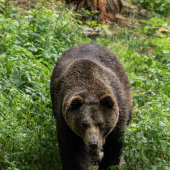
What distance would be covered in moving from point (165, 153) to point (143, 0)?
10358mm

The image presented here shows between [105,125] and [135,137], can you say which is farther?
[135,137]

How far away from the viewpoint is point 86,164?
463 centimetres

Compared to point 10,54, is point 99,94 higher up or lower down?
higher up

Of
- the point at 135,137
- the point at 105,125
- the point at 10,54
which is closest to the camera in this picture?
the point at 105,125

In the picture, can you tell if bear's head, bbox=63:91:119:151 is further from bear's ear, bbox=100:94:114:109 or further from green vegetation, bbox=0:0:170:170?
green vegetation, bbox=0:0:170:170

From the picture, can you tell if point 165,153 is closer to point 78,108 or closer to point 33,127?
point 78,108

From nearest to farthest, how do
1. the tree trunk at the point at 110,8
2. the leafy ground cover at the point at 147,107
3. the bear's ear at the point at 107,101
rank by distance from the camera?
the bear's ear at the point at 107,101 < the leafy ground cover at the point at 147,107 < the tree trunk at the point at 110,8

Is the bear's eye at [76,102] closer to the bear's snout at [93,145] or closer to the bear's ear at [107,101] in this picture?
the bear's ear at [107,101]

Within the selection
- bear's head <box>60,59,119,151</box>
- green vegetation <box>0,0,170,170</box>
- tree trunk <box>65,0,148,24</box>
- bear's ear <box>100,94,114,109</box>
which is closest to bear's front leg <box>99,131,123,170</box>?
green vegetation <box>0,0,170,170</box>

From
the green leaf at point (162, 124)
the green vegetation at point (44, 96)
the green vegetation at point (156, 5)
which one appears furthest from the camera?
the green vegetation at point (156, 5)

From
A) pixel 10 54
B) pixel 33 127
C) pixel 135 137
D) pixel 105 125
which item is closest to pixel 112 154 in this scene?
pixel 135 137

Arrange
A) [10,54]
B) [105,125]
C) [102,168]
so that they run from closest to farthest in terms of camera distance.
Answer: [105,125], [102,168], [10,54]

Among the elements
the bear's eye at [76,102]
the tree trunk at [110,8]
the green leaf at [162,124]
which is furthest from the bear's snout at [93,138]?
the tree trunk at [110,8]

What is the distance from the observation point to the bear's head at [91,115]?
381 cm
